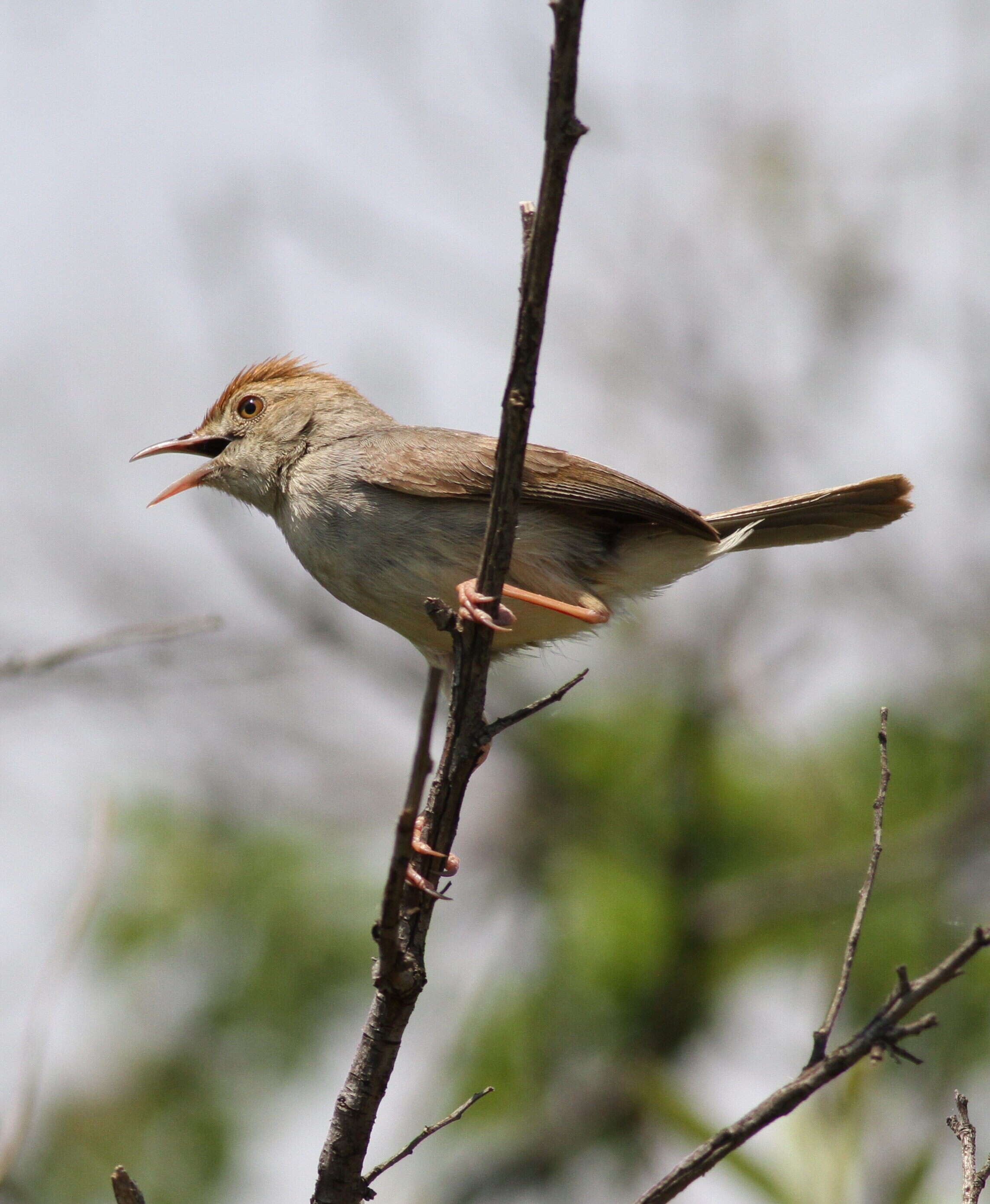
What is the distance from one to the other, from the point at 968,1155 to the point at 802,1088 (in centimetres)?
43

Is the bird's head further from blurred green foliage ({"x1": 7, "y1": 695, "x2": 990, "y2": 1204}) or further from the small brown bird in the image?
blurred green foliage ({"x1": 7, "y1": 695, "x2": 990, "y2": 1204})

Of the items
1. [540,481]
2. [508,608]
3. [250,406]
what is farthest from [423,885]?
[250,406]

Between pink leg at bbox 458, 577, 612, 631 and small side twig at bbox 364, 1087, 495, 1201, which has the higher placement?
pink leg at bbox 458, 577, 612, 631

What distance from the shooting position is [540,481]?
4246 millimetres

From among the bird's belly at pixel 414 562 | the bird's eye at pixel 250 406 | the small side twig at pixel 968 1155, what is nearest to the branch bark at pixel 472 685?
the bird's belly at pixel 414 562

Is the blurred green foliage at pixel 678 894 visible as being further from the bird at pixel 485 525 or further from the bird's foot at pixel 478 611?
the bird's foot at pixel 478 611

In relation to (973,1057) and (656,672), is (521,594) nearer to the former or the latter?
(973,1057)

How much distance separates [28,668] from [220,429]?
210 centimetres

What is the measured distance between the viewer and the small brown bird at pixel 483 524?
163 inches

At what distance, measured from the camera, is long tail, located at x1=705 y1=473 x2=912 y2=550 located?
4590 millimetres

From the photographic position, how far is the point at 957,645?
8.82 meters

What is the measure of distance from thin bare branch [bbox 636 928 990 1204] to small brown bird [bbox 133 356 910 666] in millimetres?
1877

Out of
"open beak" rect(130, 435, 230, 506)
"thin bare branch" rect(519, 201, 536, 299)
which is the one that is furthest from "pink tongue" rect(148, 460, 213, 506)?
"thin bare branch" rect(519, 201, 536, 299)

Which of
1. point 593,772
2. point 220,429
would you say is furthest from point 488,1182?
point 220,429
